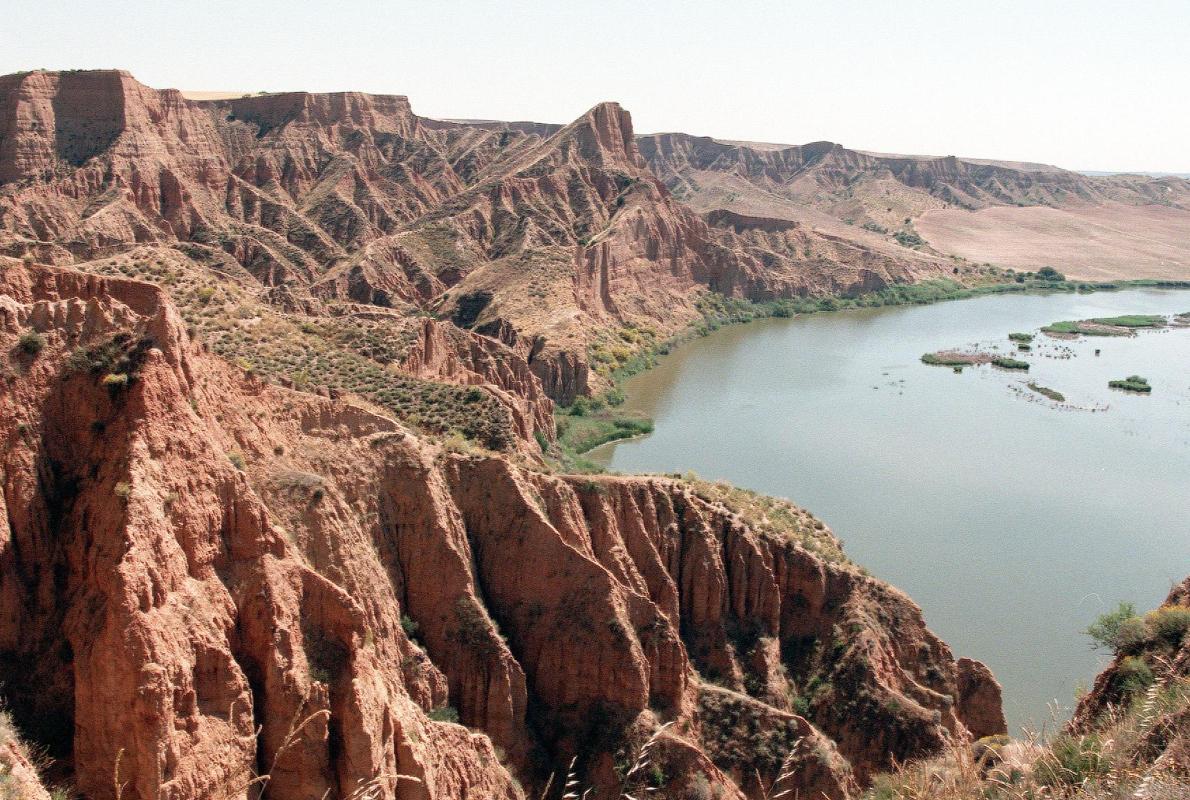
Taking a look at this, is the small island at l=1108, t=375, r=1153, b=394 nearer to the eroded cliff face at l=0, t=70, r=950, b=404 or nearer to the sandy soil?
the eroded cliff face at l=0, t=70, r=950, b=404

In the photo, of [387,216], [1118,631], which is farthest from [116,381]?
[387,216]

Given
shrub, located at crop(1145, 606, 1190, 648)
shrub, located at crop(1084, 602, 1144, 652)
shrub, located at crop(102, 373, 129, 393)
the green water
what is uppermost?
shrub, located at crop(102, 373, 129, 393)

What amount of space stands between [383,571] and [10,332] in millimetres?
8474

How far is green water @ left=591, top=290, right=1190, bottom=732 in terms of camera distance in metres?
36.1

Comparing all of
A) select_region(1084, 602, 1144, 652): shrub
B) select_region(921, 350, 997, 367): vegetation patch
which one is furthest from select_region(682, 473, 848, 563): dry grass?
select_region(921, 350, 997, 367): vegetation patch

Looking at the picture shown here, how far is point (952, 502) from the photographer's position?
152ft

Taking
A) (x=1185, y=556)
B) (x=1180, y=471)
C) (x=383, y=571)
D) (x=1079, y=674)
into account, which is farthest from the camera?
(x=1180, y=471)

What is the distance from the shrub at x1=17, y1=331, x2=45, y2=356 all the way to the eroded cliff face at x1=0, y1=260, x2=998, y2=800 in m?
0.06

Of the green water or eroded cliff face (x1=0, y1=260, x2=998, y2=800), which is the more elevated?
eroded cliff face (x1=0, y1=260, x2=998, y2=800)

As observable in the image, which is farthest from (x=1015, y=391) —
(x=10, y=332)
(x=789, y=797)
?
(x=10, y=332)

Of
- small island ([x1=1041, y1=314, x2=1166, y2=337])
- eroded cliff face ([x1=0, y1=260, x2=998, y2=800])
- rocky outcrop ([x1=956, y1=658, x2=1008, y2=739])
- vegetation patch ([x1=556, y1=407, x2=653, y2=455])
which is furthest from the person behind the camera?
small island ([x1=1041, y1=314, x2=1166, y2=337])

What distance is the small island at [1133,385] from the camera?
70.7 metres

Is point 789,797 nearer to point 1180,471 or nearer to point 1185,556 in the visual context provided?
point 1185,556

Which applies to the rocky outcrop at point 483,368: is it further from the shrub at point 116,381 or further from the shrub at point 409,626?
the shrub at point 116,381
